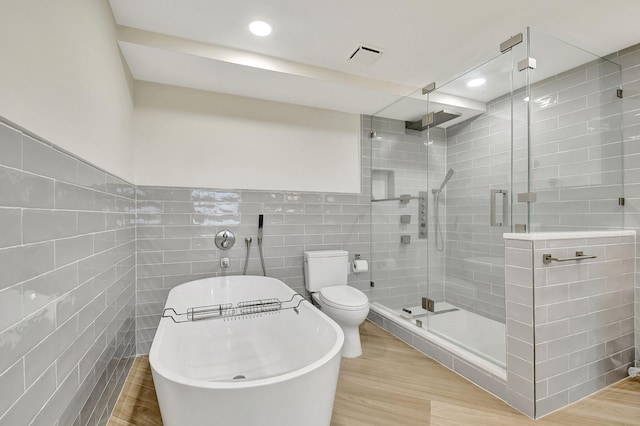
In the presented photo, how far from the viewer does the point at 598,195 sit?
7.18 ft

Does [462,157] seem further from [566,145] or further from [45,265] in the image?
[45,265]

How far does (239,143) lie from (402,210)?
1826mm

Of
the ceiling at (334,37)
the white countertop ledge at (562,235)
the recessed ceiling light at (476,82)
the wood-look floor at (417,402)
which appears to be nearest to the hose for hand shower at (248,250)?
the wood-look floor at (417,402)

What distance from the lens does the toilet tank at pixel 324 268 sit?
2799 mm

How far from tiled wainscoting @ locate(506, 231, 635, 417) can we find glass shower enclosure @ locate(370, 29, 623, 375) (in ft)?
0.50

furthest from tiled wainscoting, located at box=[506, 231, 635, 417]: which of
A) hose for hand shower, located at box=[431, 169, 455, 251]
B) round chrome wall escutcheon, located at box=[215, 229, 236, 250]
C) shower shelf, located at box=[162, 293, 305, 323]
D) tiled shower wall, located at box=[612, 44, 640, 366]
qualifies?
round chrome wall escutcheon, located at box=[215, 229, 236, 250]

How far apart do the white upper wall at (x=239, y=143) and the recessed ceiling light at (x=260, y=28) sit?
88 centimetres

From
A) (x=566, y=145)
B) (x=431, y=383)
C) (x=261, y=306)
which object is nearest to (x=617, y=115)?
(x=566, y=145)

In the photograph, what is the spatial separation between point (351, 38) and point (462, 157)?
145 cm

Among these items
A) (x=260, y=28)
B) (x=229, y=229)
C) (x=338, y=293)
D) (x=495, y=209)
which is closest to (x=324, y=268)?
(x=338, y=293)

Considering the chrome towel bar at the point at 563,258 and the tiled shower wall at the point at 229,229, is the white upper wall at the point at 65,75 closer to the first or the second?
the tiled shower wall at the point at 229,229

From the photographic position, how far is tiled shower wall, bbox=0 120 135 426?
2.53ft

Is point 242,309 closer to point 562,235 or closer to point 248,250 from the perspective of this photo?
point 248,250

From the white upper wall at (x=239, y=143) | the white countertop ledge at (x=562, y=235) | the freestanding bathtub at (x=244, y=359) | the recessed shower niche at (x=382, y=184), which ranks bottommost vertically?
the freestanding bathtub at (x=244, y=359)
